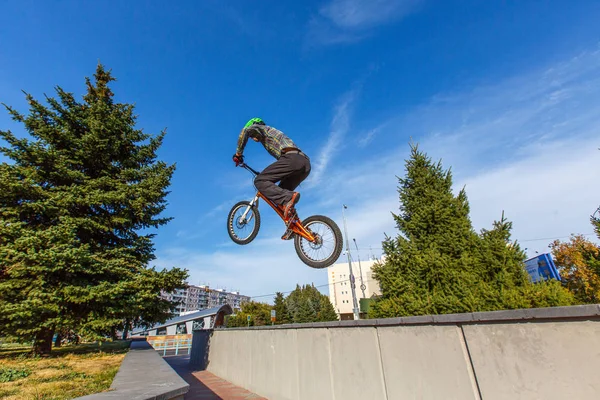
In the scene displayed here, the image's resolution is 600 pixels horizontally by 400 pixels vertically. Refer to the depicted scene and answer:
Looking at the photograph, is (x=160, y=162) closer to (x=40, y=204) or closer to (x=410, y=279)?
(x=40, y=204)

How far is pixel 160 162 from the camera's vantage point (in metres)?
11.3

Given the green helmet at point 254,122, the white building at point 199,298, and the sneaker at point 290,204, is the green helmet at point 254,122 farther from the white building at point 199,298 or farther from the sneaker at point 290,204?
the white building at point 199,298

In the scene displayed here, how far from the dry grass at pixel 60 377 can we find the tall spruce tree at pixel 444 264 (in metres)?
9.24

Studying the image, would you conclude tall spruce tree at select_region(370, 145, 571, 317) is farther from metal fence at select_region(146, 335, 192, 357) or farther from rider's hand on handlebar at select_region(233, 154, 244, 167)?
metal fence at select_region(146, 335, 192, 357)

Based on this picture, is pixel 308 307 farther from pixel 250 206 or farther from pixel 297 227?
pixel 297 227

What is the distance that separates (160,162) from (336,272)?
3076 inches

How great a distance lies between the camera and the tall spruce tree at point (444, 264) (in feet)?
30.3

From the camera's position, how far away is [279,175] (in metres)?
4.86

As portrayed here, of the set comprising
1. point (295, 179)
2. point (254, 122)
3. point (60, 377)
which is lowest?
point (60, 377)

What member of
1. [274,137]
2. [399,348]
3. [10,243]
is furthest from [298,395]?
[10,243]

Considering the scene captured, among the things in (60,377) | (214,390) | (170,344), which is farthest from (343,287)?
(60,377)

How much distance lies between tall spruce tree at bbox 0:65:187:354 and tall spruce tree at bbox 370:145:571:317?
855 cm

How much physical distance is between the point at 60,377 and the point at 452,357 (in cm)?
720

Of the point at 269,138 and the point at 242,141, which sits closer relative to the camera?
the point at 269,138
